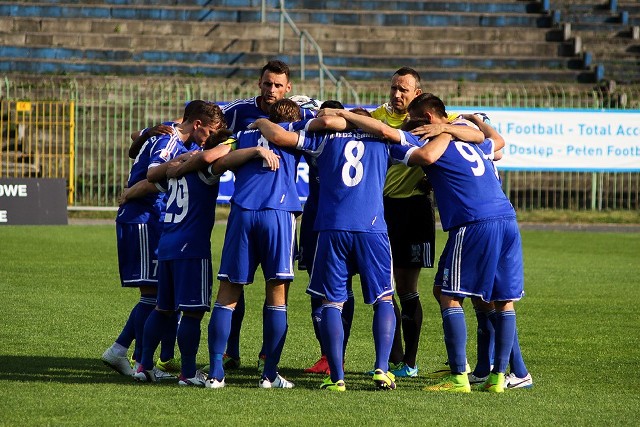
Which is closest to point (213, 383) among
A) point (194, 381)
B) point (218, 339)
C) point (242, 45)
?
point (194, 381)

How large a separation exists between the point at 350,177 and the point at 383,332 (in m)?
1.10

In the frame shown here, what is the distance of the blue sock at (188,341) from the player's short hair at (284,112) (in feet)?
5.11

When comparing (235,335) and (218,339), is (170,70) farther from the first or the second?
(218,339)

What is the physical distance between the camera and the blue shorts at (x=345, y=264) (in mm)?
7863

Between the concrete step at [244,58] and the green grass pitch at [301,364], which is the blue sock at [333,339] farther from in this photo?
the concrete step at [244,58]

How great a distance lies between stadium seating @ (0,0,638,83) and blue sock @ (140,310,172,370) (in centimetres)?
2099

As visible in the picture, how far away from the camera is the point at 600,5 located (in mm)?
33344

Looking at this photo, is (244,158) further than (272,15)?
No

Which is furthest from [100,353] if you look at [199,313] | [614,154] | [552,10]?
[552,10]

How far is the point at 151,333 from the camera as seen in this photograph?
815cm

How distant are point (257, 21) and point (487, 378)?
23.4 m

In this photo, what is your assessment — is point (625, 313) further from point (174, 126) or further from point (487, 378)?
point (174, 126)

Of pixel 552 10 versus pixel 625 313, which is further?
pixel 552 10

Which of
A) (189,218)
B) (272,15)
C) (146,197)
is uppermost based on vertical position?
(272,15)
